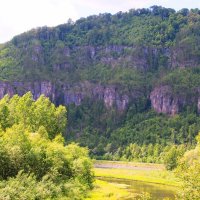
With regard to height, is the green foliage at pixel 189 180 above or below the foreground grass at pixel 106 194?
above

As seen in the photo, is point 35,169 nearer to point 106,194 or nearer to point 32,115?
point 106,194

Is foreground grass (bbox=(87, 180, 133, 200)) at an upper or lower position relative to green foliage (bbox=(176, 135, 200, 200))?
lower

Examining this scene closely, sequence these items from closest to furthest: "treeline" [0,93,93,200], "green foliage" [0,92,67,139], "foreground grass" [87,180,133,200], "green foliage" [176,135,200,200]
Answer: "green foliage" [176,135,200,200], "treeline" [0,93,93,200], "foreground grass" [87,180,133,200], "green foliage" [0,92,67,139]

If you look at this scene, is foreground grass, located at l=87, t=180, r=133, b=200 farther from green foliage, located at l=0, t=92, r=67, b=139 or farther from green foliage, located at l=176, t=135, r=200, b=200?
green foliage, located at l=176, t=135, r=200, b=200

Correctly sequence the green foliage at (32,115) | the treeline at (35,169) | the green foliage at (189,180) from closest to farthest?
the green foliage at (189,180) → the treeline at (35,169) → the green foliage at (32,115)

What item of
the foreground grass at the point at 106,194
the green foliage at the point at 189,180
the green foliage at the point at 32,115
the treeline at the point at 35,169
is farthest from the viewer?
the green foliage at the point at 32,115

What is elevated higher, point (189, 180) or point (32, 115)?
point (189, 180)

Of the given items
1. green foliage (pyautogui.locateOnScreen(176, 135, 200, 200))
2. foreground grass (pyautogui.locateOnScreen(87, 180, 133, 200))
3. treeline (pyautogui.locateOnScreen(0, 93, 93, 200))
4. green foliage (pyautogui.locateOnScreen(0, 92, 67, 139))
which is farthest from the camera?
green foliage (pyautogui.locateOnScreen(0, 92, 67, 139))

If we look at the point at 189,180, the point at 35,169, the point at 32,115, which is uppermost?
the point at 189,180

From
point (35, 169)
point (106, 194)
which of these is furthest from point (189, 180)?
point (106, 194)

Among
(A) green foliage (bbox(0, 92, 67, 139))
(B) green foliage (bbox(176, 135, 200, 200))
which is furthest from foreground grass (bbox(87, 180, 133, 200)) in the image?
(B) green foliage (bbox(176, 135, 200, 200))

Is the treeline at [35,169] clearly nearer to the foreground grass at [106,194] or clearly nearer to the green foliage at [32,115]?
the green foliage at [32,115]

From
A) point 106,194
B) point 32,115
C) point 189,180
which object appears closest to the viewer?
point 189,180

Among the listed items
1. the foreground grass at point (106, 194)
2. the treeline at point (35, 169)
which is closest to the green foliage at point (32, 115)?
the treeline at point (35, 169)
